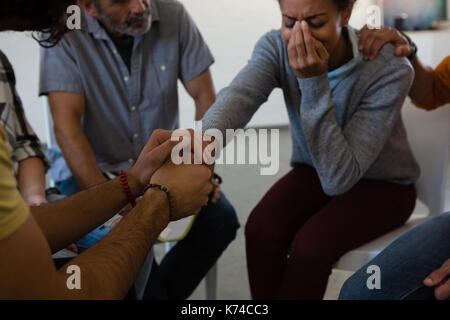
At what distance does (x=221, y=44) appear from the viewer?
2.41 meters

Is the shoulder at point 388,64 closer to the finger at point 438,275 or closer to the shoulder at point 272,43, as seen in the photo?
the shoulder at point 272,43

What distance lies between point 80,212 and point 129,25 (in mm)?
502

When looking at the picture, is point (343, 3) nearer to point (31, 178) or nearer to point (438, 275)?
point (438, 275)

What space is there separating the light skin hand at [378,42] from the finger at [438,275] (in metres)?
0.42

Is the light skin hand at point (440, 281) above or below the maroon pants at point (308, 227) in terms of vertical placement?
above

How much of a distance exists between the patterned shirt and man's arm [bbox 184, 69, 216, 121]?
0.39m

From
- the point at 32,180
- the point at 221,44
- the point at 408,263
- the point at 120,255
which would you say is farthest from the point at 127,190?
the point at 221,44

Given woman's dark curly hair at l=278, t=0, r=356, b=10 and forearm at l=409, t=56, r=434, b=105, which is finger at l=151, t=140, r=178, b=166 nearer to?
woman's dark curly hair at l=278, t=0, r=356, b=10

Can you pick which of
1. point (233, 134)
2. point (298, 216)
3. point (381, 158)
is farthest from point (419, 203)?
point (233, 134)

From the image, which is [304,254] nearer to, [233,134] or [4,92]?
[233,134]

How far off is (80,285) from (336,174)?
0.54 m

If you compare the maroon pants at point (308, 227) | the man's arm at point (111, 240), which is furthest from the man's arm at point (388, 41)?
the man's arm at point (111, 240)

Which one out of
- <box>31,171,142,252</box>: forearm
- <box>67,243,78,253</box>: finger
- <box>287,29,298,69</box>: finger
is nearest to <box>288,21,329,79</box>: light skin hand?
<box>287,29,298,69</box>: finger

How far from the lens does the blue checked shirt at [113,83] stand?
109cm
